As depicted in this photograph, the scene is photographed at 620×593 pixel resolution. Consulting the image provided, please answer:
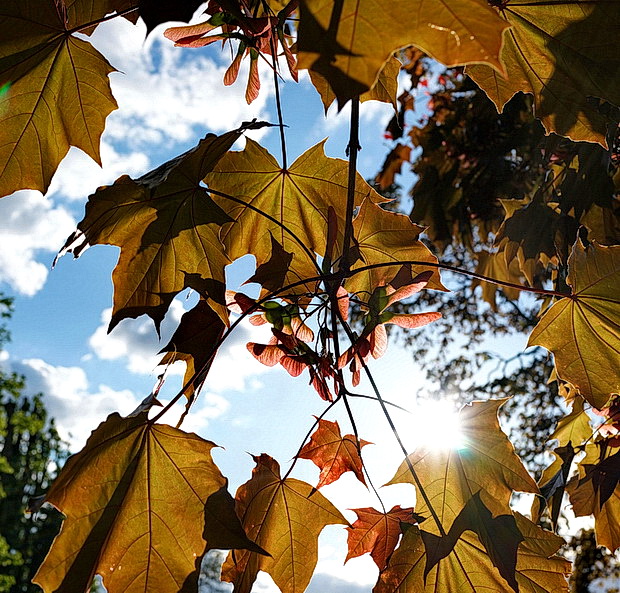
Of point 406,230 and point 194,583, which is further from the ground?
point 406,230

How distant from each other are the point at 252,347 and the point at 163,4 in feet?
1.62

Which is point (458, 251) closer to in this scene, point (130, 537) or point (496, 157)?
point (496, 157)

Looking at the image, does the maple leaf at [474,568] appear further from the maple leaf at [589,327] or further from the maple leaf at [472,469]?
the maple leaf at [589,327]

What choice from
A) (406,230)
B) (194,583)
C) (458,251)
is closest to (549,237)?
(406,230)

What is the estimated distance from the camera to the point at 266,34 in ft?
2.34

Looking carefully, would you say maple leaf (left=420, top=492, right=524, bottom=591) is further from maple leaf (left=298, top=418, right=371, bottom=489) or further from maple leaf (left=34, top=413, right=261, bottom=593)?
maple leaf (left=34, top=413, right=261, bottom=593)

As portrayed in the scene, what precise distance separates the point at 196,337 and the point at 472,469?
41 centimetres

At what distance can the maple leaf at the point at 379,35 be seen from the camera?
0.40m

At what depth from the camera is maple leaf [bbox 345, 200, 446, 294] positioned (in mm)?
889

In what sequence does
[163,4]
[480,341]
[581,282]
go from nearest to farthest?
[163,4]
[581,282]
[480,341]

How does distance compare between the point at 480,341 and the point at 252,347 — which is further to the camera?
the point at 480,341

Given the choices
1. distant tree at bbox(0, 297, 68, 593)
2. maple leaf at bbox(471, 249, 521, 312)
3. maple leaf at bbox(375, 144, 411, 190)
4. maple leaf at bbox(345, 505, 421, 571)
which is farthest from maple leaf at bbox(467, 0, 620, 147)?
distant tree at bbox(0, 297, 68, 593)

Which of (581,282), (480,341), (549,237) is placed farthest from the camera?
A: (480,341)

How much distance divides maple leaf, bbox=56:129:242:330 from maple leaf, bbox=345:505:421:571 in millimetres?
362
